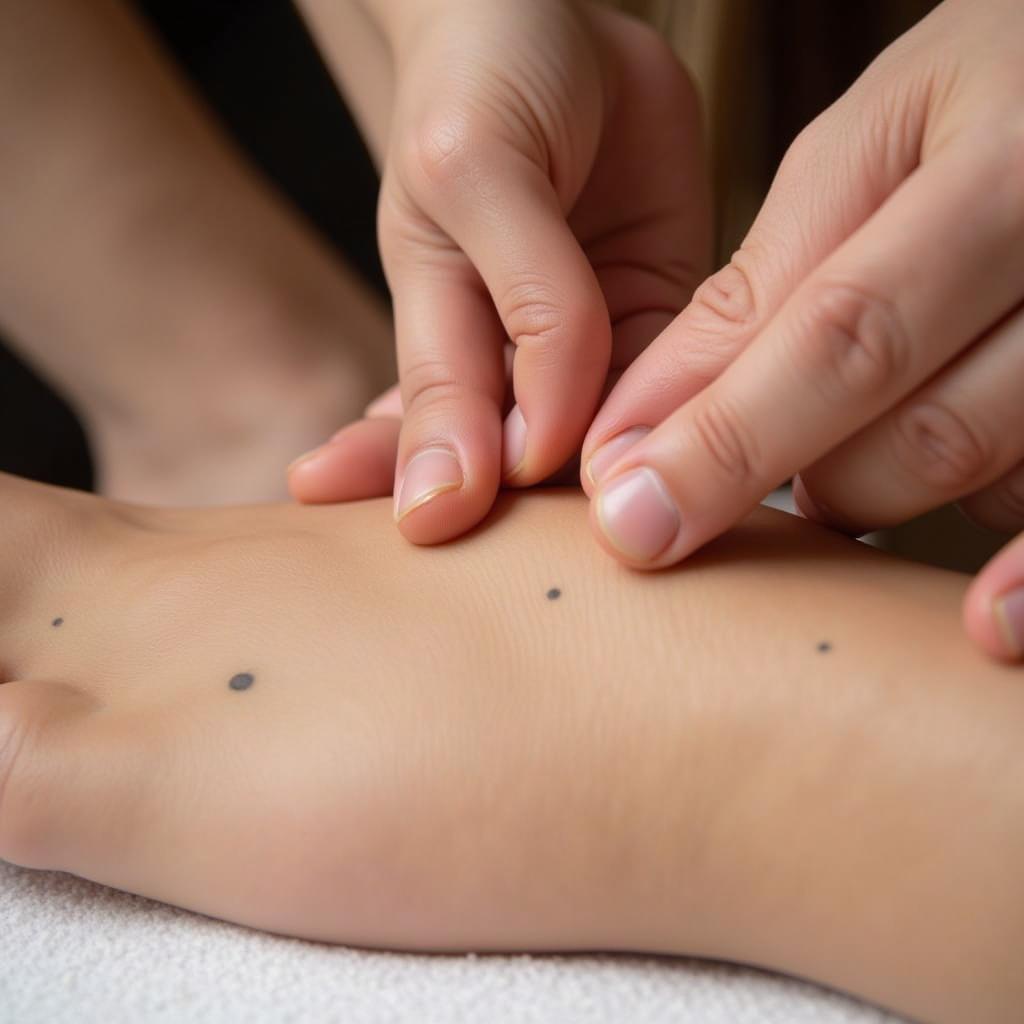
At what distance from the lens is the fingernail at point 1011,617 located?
1.89ft

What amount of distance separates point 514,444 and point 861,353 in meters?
0.28

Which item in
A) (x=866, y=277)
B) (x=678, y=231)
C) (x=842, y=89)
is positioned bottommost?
(x=842, y=89)

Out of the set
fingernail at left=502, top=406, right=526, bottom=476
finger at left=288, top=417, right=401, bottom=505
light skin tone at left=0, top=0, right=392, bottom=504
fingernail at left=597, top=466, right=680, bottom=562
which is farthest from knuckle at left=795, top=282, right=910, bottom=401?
light skin tone at left=0, top=0, right=392, bottom=504

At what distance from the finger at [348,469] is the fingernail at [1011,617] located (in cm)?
55

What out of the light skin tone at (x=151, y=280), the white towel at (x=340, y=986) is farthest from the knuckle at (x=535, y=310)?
the light skin tone at (x=151, y=280)

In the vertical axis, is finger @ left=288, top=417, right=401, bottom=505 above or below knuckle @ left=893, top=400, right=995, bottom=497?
below

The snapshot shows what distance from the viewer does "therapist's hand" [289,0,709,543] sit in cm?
79

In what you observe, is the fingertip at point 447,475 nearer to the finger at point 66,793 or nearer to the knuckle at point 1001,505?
the finger at point 66,793

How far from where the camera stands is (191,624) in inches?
30.5

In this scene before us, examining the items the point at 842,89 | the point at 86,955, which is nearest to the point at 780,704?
the point at 86,955

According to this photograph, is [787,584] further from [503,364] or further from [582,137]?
[582,137]

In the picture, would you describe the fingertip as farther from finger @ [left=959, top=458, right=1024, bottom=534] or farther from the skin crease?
finger @ [left=959, top=458, right=1024, bottom=534]

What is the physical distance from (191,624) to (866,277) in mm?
500

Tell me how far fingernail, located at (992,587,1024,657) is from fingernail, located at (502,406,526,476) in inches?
13.9
